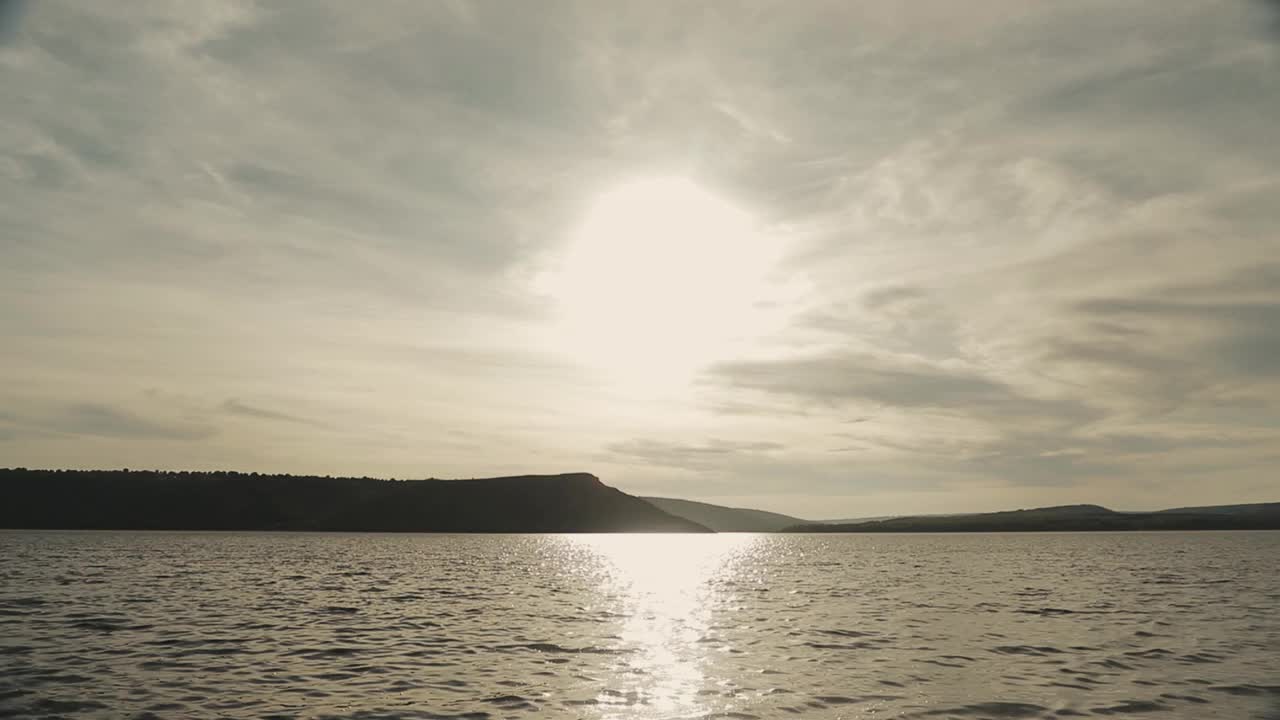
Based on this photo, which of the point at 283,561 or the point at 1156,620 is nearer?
the point at 1156,620

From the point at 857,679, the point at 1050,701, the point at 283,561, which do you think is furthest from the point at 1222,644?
the point at 283,561

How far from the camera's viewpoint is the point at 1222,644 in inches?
1401

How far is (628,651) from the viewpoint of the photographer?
112ft

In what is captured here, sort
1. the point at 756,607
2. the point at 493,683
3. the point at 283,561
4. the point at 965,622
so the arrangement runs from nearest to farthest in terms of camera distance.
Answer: the point at 493,683, the point at 965,622, the point at 756,607, the point at 283,561

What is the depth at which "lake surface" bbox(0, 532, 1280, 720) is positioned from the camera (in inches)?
952

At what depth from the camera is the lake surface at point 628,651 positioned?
952 inches

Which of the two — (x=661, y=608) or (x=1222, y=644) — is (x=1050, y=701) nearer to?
(x=1222, y=644)

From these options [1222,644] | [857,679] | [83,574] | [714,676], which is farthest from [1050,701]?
[83,574]

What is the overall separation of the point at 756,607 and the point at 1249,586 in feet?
148

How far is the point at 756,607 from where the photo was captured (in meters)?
53.3

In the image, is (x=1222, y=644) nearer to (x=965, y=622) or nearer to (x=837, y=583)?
(x=965, y=622)

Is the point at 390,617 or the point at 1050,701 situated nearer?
the point at 1050,701

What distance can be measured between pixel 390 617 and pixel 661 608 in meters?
18.0

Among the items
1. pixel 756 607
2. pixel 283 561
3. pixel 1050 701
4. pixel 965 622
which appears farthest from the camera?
pixel 283 561
